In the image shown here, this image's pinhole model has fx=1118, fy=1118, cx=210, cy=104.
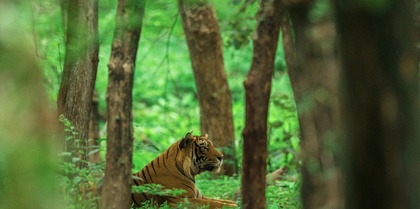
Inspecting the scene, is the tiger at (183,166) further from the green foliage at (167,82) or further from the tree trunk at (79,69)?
the tree trunk at (79,69)

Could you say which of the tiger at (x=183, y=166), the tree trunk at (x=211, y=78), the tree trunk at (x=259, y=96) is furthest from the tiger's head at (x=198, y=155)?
the tree trunk at (x=259, y=96)

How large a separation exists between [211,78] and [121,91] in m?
7.69

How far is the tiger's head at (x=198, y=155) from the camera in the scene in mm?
11633

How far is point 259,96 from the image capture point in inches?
281

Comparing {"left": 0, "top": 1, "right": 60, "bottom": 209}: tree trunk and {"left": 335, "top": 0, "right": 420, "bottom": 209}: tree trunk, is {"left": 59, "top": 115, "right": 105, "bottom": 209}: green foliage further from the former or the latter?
{"left": 0, "top": 1, "right": 60, "bottom": 209}: tree trunk

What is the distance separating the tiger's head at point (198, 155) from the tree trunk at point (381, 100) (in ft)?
19.7

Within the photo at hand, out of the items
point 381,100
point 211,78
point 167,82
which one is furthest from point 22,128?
point 167,82

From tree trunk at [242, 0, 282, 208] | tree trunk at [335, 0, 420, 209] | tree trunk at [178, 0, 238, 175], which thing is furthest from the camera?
tree trunk at [178, 0, 238, 175]

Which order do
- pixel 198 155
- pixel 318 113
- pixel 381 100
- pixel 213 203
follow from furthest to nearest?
pixel 198 155 < pixel 213 203 < pixel 318 113 < pixel 381 100

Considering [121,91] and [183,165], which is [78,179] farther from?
[183,165]

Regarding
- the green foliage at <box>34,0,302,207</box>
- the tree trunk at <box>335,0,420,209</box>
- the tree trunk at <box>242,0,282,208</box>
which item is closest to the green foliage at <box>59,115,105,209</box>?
the green foliage at <box>34,0,302,207</box>

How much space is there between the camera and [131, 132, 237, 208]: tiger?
11.3 meters

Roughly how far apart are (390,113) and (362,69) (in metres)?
0.26

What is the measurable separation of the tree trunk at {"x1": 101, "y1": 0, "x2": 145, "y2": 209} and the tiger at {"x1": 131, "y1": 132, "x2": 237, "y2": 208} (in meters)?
3.13
